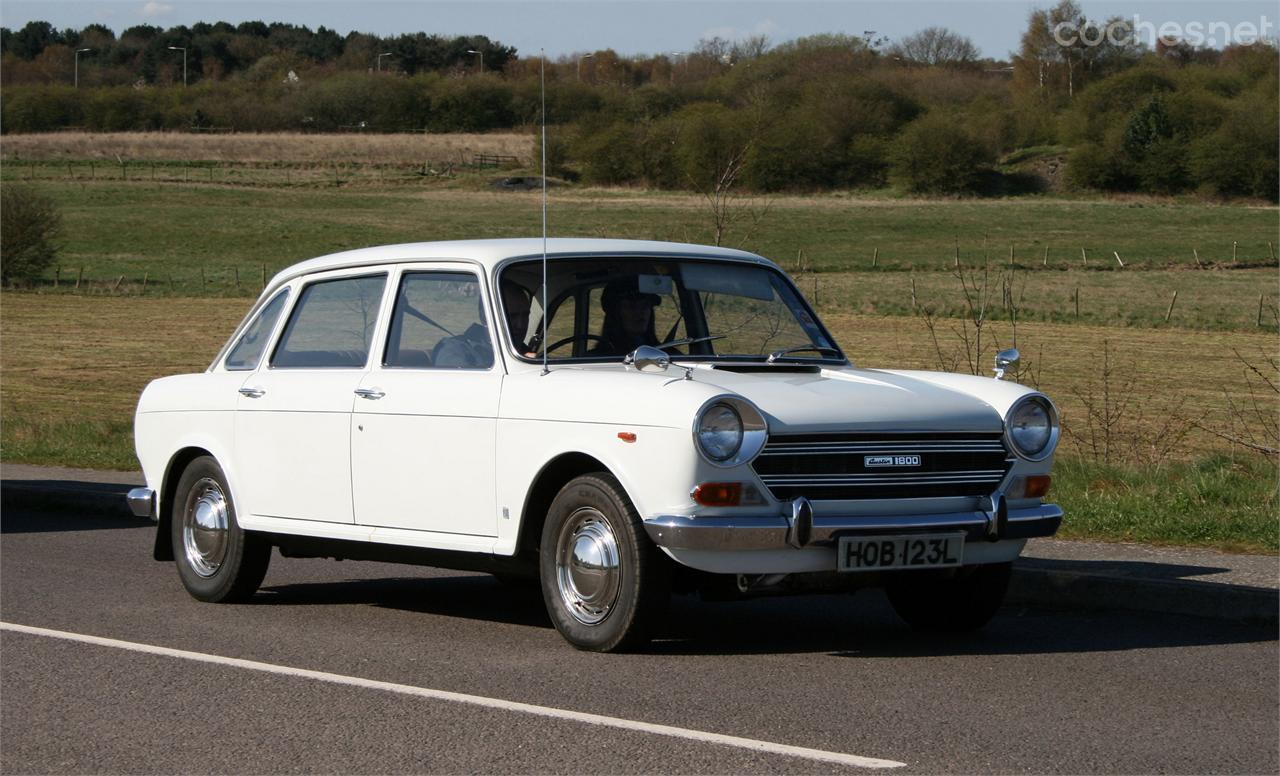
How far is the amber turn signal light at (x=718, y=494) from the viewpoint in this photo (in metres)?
6.66

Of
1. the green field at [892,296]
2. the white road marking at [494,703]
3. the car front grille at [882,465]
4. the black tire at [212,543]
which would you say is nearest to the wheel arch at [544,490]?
the car front grille at [882,465]

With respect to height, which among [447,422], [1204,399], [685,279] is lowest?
[1204,399]

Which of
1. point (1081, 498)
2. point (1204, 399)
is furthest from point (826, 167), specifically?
point (1081, 498)

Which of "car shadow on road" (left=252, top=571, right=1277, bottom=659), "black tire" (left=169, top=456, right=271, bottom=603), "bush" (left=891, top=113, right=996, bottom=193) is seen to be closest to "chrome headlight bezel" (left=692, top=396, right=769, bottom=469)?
"car shadow on road" (left=252, top=571, right=1277, bottom=659)

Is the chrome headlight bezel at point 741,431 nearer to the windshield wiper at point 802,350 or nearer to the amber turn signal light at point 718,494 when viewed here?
the amber turn signal light at point 718,494

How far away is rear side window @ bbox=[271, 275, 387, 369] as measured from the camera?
8484 mm

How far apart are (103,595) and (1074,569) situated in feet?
16.7

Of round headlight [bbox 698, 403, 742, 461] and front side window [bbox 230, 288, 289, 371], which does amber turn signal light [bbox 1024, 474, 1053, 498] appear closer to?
round headlight [bbox 698, 403, 742, 461]

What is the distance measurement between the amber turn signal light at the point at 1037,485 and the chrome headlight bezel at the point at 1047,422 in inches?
3.2

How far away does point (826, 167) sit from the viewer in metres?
114

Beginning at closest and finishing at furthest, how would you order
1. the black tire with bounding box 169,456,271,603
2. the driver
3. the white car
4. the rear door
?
the white car → the driver → the rear door → the black tire with bounding box 169,456,271,603

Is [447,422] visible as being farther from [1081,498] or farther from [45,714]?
[1081,498]

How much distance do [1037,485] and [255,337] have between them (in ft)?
13.8

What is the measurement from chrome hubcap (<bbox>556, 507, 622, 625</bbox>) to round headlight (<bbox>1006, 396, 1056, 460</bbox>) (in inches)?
71.1
